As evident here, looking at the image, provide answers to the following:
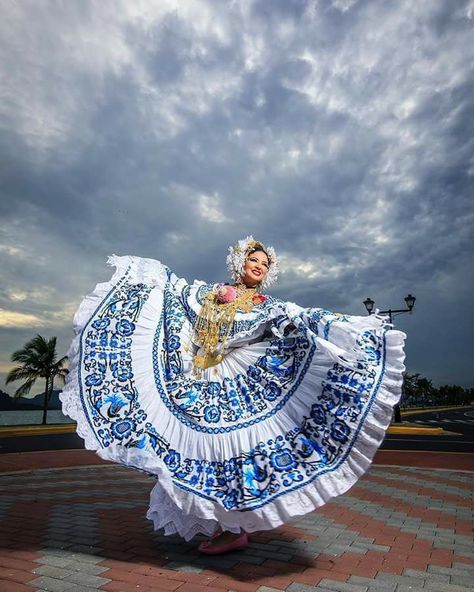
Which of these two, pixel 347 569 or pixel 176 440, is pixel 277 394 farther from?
pixel 347 569

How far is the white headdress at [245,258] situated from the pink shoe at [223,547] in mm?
2186

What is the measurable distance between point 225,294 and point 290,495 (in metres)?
1.77

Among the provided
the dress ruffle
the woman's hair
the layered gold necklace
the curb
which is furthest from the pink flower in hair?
Answer: the curb

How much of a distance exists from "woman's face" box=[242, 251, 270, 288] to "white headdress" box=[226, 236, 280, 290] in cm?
5

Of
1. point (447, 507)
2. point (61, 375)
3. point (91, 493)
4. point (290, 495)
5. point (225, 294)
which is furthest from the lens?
point (61, 375)

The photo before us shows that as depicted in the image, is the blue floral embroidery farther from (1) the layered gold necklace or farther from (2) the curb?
(2) the curb

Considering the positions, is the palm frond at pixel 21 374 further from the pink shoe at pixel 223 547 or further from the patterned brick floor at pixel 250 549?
A: the pink shoe at pixel 223 547

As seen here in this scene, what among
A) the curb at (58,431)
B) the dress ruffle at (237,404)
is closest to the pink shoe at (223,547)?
the dress ruffle at (237,404)

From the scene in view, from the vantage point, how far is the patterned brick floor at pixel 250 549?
2.96 meters

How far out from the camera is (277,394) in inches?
131

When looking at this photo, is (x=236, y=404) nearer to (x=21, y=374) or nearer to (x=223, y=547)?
(x=223, y=547)

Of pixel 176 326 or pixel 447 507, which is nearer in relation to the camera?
pixel 176 326

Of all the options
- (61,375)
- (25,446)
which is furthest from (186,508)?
(61,375)

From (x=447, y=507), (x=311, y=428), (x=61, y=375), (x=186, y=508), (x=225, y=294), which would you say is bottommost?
(x=447, y=507)
